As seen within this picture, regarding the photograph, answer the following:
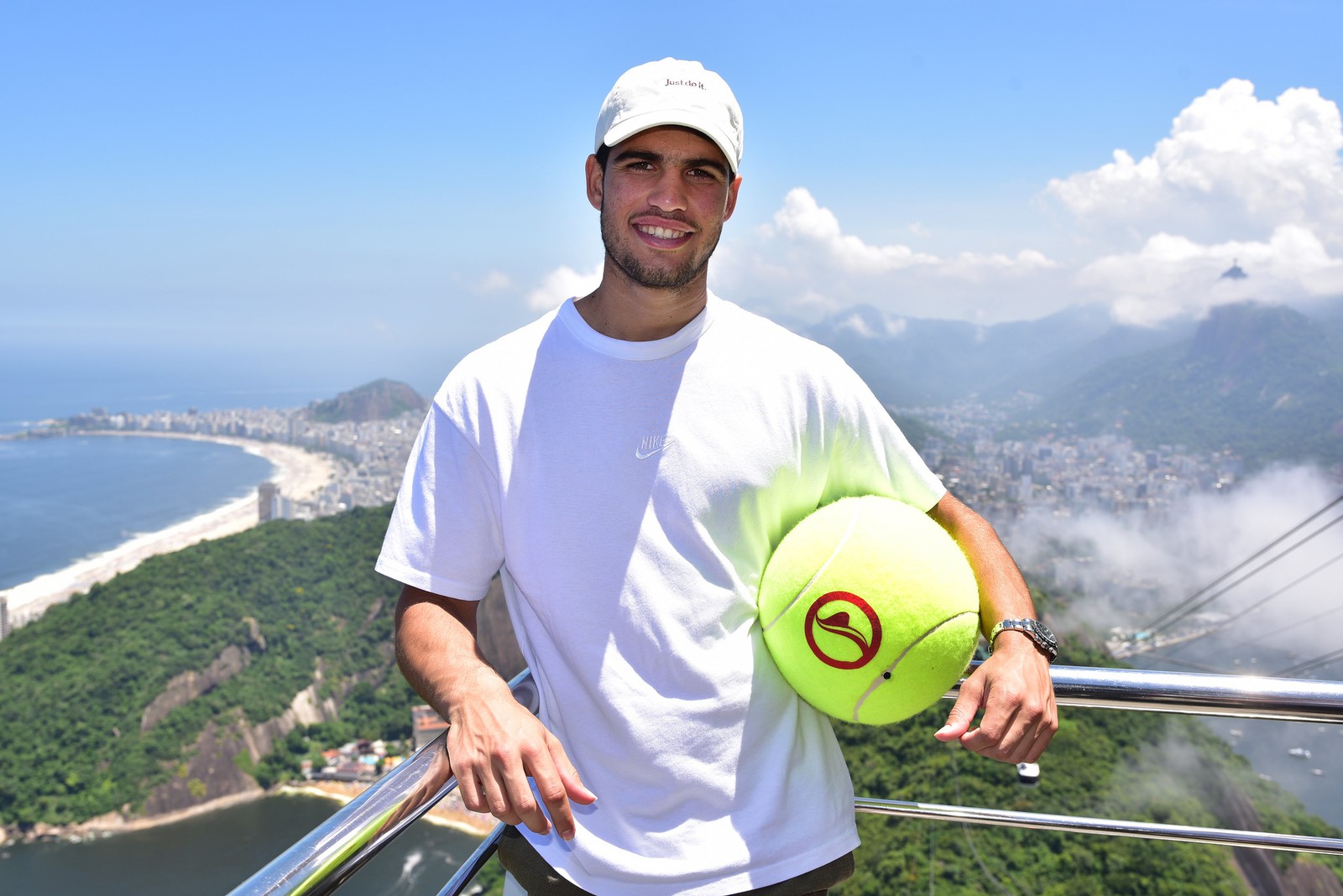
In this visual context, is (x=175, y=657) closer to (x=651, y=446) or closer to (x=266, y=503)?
(x=266, y=503)

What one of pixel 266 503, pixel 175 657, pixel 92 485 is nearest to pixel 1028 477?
pixel 175 657

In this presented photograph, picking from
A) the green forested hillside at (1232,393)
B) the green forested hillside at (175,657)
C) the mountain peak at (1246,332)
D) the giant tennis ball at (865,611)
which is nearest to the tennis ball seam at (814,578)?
the giant tennis ball at (865,611)

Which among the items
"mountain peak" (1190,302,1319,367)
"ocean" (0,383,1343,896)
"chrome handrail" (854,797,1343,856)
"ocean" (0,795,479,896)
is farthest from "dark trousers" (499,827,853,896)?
"mountain peak" (1190,302,1319,367)

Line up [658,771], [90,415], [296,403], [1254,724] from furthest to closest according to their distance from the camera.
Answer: [296,403], [90,415], [1254,724], [658,771]

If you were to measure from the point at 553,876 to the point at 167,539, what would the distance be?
7350 centimetres

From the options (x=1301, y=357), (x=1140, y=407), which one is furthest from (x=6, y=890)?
(x=1301, y=357)

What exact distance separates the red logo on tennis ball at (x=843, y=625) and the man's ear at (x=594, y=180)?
0.69 meters

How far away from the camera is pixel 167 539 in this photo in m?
64.6

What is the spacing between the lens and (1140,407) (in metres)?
71.2

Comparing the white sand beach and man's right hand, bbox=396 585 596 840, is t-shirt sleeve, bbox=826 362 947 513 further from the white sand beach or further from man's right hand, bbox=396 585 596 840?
the white sand beach

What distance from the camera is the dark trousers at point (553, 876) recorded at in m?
1.21

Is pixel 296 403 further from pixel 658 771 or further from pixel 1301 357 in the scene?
pixel 658 771

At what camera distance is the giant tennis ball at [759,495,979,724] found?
1273 mm

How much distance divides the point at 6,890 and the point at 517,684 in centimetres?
4050
